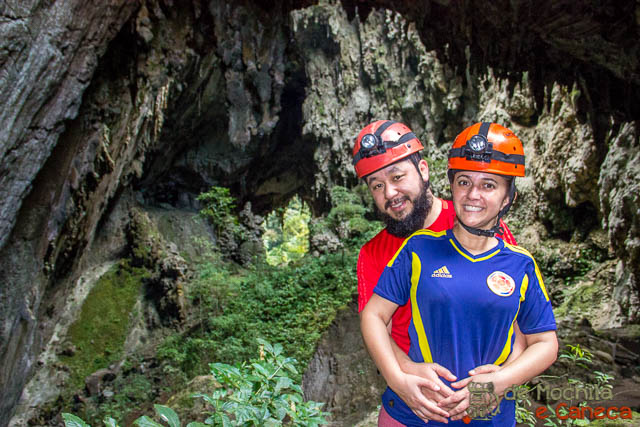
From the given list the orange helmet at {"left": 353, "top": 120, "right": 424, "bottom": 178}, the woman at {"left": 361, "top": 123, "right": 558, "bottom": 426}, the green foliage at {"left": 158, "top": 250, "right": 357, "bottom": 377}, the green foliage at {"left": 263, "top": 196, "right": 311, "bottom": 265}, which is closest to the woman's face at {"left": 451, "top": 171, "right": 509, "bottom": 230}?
the woman at {"left": 361, "top": 123, "right": 558, "bottom": 426}

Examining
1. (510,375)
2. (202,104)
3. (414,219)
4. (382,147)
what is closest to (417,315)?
(510,375)

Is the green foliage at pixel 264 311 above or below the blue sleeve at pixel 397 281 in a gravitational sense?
below

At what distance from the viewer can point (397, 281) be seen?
5.58 feet

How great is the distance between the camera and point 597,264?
29.4 ft

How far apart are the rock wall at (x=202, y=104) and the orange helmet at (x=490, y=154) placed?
449cm

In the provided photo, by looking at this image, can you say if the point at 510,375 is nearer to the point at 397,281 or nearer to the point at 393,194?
the point at 397,281

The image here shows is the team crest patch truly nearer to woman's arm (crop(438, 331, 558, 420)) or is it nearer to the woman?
the woman

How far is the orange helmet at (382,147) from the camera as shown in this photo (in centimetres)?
200

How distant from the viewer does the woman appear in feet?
5.09

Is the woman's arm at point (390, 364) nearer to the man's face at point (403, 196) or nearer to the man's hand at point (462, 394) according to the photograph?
the man's hand at point (462, 394)

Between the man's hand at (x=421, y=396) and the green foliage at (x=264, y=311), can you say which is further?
the green foliage at (x=264, y=311)

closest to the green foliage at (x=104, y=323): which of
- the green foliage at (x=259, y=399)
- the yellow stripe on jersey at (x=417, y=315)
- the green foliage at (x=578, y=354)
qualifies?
the green foliage at (x=259, y=399)

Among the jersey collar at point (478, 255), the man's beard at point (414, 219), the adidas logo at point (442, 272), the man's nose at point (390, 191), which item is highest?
the man's nose at point (390, 191)

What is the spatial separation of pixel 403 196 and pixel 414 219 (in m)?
0.13
